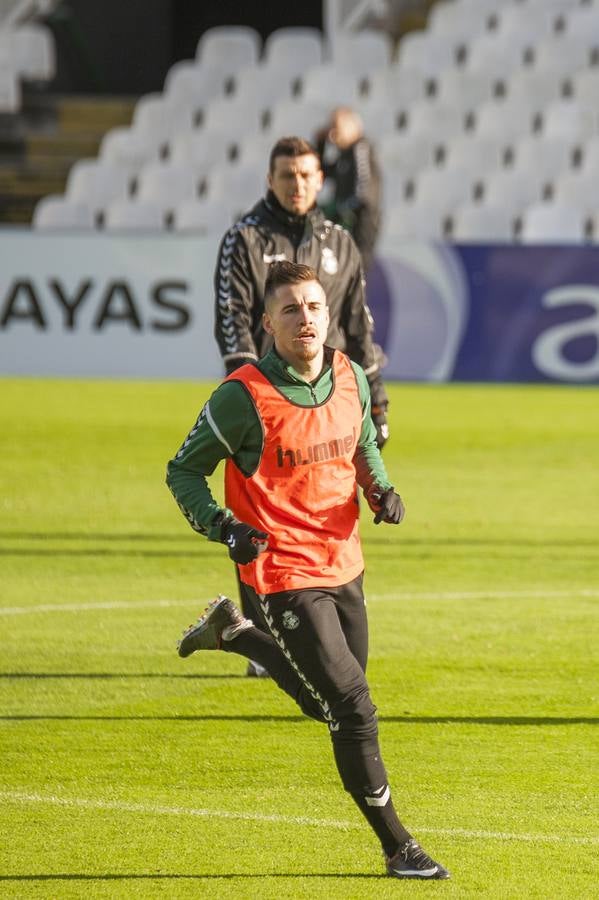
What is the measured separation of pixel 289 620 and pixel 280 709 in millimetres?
2060

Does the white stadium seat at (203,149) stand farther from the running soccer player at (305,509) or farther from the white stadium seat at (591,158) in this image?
the running soccer player at (305,509)

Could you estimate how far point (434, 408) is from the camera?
1817 cm

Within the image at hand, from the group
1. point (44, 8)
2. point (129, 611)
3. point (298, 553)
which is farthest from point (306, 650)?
point (44, 8)

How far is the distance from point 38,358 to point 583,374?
19.5 feet

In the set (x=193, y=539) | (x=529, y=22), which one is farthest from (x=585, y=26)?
(x=193, y=539)

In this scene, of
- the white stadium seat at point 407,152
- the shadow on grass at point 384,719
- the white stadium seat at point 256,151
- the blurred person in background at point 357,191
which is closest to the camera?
the shadow on grass at point 384,719

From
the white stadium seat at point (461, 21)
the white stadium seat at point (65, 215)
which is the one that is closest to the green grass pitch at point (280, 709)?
the white stadium seat at point (65, 215)

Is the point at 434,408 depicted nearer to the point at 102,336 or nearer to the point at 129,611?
the point at 102,336

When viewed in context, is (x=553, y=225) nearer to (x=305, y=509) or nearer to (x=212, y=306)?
(x=212, y=306)

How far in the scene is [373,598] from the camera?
956 centimetres

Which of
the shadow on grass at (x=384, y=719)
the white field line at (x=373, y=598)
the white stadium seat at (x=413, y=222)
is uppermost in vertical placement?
the white stadium seat at (x=413, y=222)

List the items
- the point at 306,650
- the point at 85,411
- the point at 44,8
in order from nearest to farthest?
the point at 306,650 < the point at 85,411 < the point at 44,8

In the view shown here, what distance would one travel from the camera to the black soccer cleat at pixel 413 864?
5.25 m

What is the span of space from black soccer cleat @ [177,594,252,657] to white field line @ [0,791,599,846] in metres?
0.51
